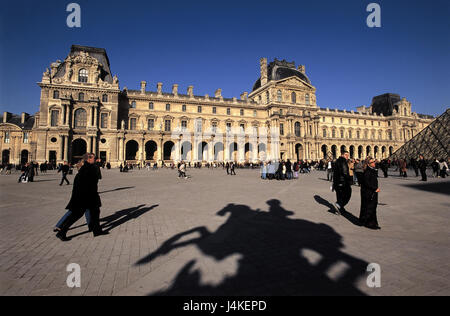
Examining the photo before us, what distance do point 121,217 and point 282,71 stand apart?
180ft

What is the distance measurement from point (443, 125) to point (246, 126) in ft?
107

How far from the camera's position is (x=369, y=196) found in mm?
5539

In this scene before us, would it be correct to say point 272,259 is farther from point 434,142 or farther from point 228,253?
point 434,142

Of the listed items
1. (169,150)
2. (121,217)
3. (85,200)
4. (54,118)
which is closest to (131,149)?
(169,150)

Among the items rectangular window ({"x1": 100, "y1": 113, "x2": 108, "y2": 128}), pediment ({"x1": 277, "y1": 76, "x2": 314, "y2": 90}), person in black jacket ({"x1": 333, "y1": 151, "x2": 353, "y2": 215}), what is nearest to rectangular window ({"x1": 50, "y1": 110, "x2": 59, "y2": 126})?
rectangular window ({"x1": 100, "y1": 113, "x2": 108, "y2": 128})

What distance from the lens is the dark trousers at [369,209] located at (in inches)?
207

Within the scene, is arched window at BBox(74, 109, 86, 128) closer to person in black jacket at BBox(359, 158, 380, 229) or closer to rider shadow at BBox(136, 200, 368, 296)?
rider shadow at BBox(136, 200, 368, 296)

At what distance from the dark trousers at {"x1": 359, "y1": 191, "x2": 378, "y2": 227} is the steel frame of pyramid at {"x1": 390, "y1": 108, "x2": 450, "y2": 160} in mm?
31086

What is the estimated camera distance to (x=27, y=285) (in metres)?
2.82

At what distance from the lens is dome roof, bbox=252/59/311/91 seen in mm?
52656

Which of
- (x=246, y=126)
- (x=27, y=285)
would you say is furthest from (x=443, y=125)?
(x=27, y=285)

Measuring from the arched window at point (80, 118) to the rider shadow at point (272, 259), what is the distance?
40.2 meters

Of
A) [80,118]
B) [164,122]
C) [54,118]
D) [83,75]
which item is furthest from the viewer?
[164,122]
